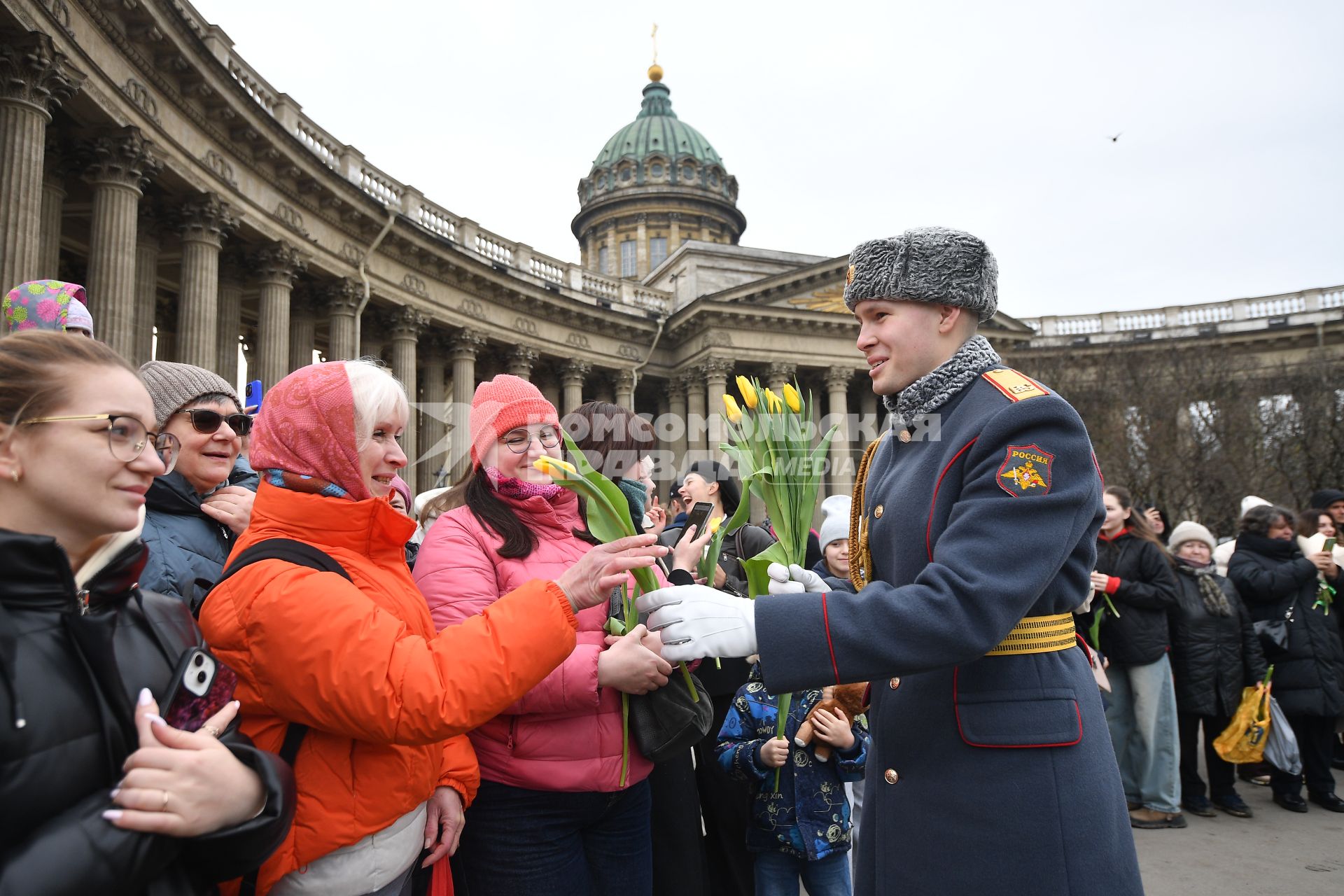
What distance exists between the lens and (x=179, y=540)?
312 cm

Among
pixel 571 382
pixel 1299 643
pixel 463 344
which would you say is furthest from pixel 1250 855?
pixel 571 382

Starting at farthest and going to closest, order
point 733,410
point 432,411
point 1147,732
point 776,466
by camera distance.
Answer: point 432,411 → point 1147,732 → point 733,410 → point 776,466

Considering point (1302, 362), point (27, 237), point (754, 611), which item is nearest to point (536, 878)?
point (754, 611)

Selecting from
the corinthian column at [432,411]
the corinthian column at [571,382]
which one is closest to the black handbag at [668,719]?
the corinthian column at [432,411]

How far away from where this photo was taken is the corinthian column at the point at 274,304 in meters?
16.9

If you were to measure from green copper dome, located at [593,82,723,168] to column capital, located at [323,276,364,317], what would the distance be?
32506mm

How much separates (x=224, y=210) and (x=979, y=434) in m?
16.8

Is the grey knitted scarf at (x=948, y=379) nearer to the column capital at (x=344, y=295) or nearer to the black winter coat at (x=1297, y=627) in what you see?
the black winter coat at (x=1297, y=627)

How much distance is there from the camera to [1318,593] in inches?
298

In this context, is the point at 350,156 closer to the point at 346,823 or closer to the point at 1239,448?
the point at 346,823

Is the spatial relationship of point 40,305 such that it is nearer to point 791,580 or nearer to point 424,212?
point 791,580

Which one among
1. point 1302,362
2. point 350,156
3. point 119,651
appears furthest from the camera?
point 1302,362

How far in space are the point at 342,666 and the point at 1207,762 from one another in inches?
319

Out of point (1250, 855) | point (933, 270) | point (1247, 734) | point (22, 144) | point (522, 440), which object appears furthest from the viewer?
point (22, 144)
